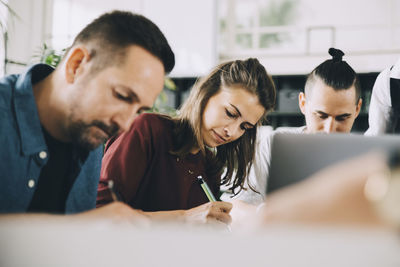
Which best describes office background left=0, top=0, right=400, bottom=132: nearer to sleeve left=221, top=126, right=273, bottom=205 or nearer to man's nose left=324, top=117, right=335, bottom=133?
sleeve left=221, top=126, right=273, bottom=205

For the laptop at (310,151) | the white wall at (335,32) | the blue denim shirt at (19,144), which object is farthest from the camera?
the white wall at (335,32)

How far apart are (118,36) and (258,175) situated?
2.56 ft

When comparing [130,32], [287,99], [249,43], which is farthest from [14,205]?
[249,43]

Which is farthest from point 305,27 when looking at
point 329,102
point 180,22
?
point 329,102

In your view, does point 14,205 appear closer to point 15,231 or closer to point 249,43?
point 15,231

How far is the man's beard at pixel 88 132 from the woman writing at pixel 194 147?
23 centimetres

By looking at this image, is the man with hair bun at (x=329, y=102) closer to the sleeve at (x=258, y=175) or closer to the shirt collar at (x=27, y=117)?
the sleeve at (x=258, y=175)

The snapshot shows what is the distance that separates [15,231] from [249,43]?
4206 mm

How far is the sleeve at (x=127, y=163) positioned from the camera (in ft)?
3.09

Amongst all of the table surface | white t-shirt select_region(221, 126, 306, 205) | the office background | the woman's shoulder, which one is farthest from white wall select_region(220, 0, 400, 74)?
the table surface

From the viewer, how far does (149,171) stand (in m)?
1.03

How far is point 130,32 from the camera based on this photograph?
710mm

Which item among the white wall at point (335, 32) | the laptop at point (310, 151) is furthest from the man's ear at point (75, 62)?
the white wall at point (335, 32)

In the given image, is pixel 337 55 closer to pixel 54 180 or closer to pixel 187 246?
pixel 54 180
